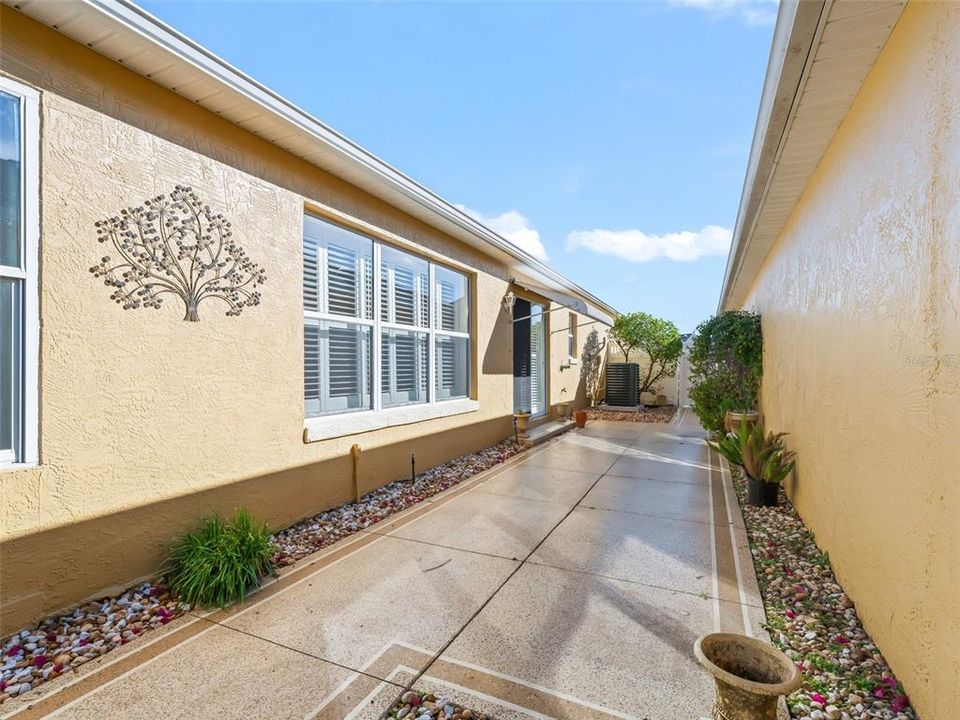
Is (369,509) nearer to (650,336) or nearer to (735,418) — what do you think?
(735,418)

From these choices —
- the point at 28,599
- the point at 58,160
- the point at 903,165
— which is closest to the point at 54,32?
the point at 58,160

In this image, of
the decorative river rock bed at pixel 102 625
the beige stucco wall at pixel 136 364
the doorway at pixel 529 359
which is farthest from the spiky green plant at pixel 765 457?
the beige stucco wall at pixel 136 364

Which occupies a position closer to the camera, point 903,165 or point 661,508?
point 903,165

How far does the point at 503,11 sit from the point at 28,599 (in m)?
8.48

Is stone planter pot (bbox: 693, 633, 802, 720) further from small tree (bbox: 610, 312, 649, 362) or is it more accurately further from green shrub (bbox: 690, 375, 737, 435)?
small tree (bbox: 610, 312, 649, 362)

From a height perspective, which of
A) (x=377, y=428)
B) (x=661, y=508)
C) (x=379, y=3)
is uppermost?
(x=379, y=3)

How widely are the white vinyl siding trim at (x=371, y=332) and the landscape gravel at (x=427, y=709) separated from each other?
3.38 metres

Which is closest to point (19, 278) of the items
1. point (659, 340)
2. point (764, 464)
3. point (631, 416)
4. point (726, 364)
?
point (764, 464)

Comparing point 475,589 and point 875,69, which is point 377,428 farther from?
point 875,69

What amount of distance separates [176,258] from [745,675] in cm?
507

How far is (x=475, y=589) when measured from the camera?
378 centimetres

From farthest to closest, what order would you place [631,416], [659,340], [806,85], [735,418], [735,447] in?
[659,340] → [631,416] → [735,418] → [735,447] → [806,85]

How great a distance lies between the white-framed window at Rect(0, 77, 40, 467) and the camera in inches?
120

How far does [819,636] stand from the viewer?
10.1 ft
